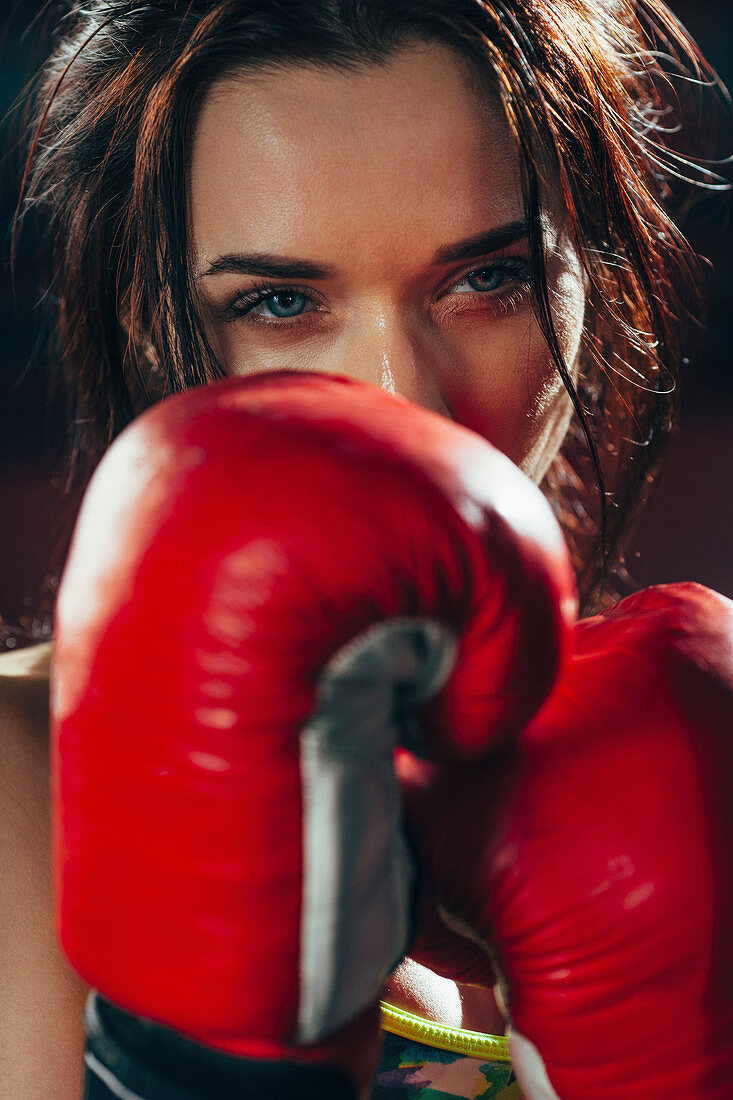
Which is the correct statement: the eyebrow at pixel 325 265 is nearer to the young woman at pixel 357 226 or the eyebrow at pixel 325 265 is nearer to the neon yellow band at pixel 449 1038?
the young woman at pixel 357 226

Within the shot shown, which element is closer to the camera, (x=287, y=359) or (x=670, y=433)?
(x=287, y=359)

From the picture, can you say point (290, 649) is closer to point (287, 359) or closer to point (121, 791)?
point (121, 791)

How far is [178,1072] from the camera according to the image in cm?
32

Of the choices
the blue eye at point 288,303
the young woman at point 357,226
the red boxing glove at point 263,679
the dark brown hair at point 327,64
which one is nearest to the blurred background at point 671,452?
the dark brown hair at point 327,64

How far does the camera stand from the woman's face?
0.58 m

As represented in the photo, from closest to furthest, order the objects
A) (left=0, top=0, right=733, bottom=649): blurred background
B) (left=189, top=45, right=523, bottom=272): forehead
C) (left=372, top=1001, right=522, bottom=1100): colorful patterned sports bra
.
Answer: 1. (left=189, top=45, right=523, bottom=272): forehead
2. (left=372, top=1001, right=522, bottom=1100): colorful patterned sports bra
3. (left=0, top=0, right=733, bottom=649): blurred background

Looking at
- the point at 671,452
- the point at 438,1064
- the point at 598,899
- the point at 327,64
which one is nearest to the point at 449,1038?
the point at 438,1064

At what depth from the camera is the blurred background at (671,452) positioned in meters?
2.12

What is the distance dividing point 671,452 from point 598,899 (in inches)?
64.6

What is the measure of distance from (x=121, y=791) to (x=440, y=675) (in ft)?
0.38

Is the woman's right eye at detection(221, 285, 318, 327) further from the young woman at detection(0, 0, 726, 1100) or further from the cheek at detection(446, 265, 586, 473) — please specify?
the cheek at detection(446, 265, 586, 473)

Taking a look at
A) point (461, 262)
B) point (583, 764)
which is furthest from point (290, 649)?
point (461, 262)

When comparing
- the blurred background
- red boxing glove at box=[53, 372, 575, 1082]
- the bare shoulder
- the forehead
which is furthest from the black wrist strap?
the blurred background

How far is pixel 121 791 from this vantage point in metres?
0.31
